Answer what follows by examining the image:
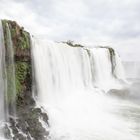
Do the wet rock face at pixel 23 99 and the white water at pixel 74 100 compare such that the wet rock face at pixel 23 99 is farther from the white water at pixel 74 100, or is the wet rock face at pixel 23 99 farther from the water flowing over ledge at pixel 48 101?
the white water at pixel 74 100

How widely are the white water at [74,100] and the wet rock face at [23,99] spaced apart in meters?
0.79

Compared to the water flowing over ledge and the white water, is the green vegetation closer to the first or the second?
the water flowing over ledge

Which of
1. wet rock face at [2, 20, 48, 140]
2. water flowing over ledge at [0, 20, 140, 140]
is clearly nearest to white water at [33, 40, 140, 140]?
water flowing over ledge at [0, 20, 140, 140]

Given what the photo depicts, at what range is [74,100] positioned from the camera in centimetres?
2231

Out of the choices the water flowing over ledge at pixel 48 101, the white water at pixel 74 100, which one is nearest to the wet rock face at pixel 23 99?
the water flowing over ledge at pixel 48 101

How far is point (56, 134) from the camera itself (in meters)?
14.2

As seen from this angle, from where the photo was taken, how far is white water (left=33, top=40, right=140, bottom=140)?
48.6ft

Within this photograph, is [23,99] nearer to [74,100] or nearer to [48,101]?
[48,101]

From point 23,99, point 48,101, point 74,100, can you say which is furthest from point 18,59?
point 74,100

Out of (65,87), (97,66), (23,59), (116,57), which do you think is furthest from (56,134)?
(116,57)

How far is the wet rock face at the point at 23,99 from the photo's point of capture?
13237 millimetres

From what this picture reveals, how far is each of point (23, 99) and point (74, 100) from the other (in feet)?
24.3

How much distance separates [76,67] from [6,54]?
553 inches

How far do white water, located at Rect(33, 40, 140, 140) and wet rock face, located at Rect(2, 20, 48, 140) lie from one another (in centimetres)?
79
